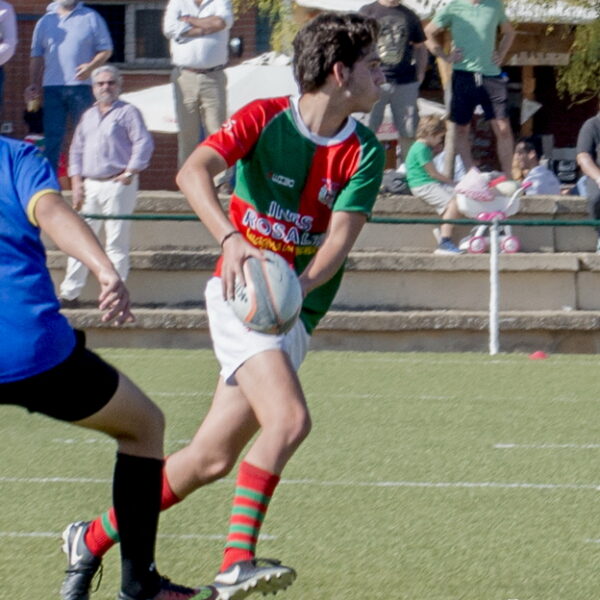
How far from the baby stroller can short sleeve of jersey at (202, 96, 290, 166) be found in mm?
8993

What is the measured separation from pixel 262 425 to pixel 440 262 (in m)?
9.64

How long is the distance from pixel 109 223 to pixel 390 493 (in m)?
6.60

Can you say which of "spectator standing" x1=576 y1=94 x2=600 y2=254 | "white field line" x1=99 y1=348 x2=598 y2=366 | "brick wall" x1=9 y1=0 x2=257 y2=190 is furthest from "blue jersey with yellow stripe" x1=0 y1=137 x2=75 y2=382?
"brick wall" x1=9 y1=0 x2=257 y2=190

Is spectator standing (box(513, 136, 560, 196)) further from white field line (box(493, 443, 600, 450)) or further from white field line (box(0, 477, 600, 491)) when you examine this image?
white field line (box(0, 477, 600, 491))

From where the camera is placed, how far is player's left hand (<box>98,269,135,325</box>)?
14.1ft

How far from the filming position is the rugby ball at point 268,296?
4.83 metres

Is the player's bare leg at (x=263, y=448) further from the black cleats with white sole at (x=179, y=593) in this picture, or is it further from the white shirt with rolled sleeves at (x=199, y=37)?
the white shirt with rolled sleeves at (x=199, y=37)

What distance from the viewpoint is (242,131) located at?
5176mm

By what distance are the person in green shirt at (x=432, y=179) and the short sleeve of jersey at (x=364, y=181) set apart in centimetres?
909

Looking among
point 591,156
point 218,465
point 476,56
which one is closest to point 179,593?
point 218,465

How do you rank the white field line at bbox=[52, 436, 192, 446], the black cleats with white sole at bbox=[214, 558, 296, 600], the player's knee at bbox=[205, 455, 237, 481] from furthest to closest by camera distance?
the white field line at bbox=[52, 436, 192, 446] → the player's knee at bbox=[205, 455, 237, 481] → the black cleats with white sole at bbox=[214, 558, 296, 600]

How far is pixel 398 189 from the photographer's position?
52.5ft

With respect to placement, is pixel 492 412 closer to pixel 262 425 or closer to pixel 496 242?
pixel 496 242

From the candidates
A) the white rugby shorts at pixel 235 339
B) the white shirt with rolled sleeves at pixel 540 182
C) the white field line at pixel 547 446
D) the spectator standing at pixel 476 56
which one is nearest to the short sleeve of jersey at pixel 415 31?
the spectator standing at pixel 476 56
